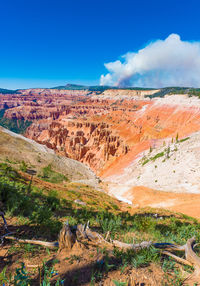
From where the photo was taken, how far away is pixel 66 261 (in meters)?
2.25

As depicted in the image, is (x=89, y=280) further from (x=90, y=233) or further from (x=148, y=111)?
(x=148, y=111)

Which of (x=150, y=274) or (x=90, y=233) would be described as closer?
(x=150, y=274)

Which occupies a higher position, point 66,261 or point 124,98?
point 124,98

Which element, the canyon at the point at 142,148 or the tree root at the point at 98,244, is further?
the canyon at the point at 142,148

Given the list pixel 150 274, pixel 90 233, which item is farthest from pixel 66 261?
pixel 150 274

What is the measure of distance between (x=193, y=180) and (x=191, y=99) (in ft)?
198

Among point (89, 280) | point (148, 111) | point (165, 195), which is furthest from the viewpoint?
point (148, 111)

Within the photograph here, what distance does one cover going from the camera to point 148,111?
80.9 meters

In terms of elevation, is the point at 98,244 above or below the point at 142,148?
above

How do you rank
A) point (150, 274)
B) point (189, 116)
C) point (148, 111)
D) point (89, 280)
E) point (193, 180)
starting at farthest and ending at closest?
point (148, 111) < point (189, 116) < point (193, 180) < point (150, 274) < point (89, 280)

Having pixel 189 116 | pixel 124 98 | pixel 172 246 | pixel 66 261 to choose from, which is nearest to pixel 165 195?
pixel 172 246

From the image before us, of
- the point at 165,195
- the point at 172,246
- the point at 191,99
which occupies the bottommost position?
the point at 165,195

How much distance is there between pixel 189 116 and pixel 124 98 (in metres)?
115

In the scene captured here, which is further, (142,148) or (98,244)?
(142,148)
